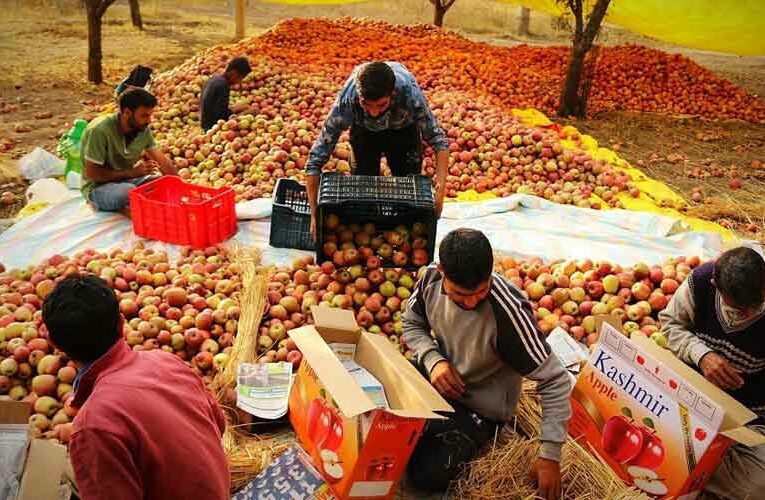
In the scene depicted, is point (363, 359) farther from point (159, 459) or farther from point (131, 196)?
point (131, 196)

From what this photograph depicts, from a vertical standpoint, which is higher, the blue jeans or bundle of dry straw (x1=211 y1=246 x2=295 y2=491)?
the blue jeans

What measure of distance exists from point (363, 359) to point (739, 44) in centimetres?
1070

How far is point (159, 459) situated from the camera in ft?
5.64

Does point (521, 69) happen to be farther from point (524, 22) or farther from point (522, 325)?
point (522, 325)

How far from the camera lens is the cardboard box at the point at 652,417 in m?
2.28

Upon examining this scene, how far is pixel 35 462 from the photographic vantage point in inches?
74.0

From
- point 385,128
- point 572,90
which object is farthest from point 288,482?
point 572,90

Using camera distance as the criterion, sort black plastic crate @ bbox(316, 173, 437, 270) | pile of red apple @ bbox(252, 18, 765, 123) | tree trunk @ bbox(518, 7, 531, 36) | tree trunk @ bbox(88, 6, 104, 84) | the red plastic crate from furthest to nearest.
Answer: tree trunk @ bbox(518, 7, 531, 36) → tree trunk @ bbox(88, 6, 104, 84) → pile of red apple @ bbox(252, 18, 765, 123) → the red plastic crate → black plastic crate @ bbox(316, 173, 437, 270)

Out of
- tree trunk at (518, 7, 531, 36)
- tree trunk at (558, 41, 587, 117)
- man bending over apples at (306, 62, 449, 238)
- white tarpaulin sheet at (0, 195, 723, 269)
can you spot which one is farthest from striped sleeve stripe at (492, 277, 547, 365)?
tree trunk at (518, 7, 531, 36)

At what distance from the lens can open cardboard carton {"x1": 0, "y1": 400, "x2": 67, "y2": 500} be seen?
182cm

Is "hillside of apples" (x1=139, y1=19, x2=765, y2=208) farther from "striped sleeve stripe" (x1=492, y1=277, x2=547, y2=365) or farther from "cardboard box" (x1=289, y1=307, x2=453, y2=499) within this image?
"striped sleeve stripe" (x1=492, y1=277, x2=547, y2=365)

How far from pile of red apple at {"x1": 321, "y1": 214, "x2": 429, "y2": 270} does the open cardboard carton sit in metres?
2.18

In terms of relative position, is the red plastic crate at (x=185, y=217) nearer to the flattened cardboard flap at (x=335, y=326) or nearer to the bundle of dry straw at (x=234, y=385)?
the bundle of dry straw at (x=234, y=385)

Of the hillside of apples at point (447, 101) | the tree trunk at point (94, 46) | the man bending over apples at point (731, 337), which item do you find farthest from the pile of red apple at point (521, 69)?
the man bending over apples at point (731, 337)
